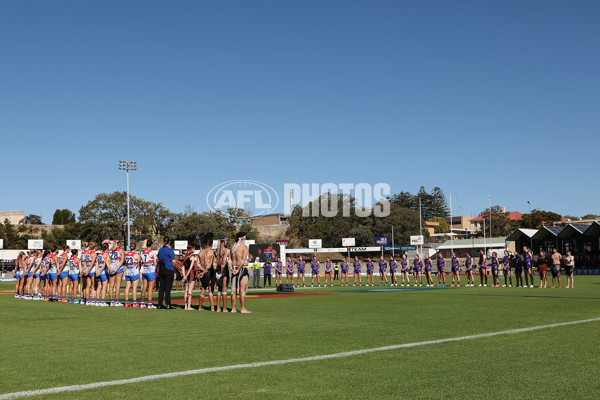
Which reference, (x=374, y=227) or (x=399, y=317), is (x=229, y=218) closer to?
(x=374, y=227)

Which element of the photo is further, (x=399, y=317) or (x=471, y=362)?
(x=399, y=317)

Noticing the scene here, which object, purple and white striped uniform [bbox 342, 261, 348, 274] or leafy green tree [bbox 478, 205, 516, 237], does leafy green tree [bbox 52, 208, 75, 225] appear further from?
purple and white striped uniform [bbox 342, 261, 348, 274]

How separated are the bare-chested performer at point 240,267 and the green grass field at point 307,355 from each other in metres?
1.47

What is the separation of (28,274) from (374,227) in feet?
286

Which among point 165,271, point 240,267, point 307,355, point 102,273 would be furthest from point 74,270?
point 307,355

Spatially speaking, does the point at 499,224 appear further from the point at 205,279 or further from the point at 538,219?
the point at 205,279

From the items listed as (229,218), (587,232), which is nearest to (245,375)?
(587,232)

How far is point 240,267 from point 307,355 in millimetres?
7115

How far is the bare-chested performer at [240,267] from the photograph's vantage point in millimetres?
14156

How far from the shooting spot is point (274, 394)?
5.36 meters

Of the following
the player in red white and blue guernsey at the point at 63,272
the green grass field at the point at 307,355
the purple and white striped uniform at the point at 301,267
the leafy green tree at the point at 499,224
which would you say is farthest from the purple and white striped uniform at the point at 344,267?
the leafy green tree at the point at 499,224

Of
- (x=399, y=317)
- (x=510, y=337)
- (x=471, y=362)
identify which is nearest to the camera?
(x=471, y=362)

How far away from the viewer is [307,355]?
7520 mm

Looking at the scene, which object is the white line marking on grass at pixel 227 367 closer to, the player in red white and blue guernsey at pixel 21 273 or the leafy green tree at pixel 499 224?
the player in red white and blue guernsey at pixel 21 273
